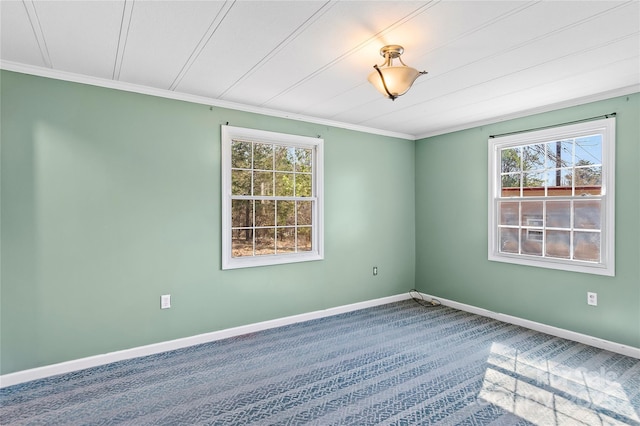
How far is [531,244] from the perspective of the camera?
3.90m

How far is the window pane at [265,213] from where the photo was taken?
3846 millimetres

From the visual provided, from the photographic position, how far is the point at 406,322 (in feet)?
13.2

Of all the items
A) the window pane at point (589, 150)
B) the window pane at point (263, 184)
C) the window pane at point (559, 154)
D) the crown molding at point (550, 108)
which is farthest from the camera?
the window pane at point (263, 184)

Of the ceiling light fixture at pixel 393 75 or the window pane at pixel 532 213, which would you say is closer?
the ceiling light fixture at pixel 393 75

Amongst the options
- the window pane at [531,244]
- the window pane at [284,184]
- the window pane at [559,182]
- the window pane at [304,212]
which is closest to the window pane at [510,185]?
the window pane at [559,182]

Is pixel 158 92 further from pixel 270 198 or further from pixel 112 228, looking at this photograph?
pixel 270 198

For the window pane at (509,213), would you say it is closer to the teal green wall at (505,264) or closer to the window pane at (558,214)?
the teal green wall at (505,264)

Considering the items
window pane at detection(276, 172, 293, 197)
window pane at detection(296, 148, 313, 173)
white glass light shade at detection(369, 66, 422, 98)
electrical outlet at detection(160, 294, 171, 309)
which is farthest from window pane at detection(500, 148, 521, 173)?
electrical outlet at detection(160, 294, 171, 309)

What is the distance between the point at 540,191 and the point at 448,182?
1101mm

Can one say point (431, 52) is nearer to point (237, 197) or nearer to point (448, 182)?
point (237, 197)

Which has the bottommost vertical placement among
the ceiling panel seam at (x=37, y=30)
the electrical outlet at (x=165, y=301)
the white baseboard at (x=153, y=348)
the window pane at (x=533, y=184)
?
the white baseboard at (x=153, y=348)

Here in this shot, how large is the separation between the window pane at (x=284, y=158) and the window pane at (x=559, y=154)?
9.20ft

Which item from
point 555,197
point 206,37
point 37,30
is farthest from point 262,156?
point 555,197

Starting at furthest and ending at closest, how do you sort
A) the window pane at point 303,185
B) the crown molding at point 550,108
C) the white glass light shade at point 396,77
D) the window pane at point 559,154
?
the window pane at point 303,185, the window pane at point 559,154, the crown molding at point 550,108, the white glass light shade at point 396,77
